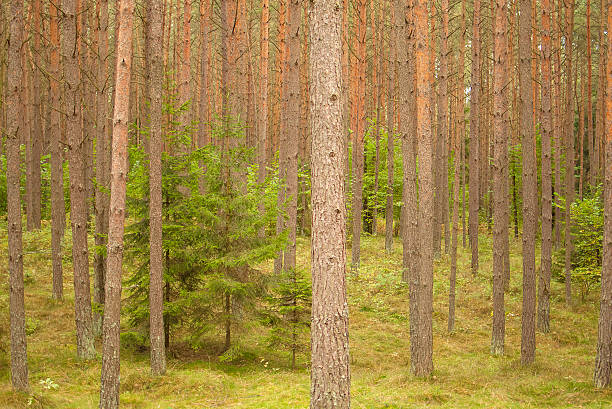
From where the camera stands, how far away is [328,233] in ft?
18.0

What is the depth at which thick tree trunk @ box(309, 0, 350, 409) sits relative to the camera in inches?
216

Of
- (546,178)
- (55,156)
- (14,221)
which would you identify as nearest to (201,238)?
(14,221)

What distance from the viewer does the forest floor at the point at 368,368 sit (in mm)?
8555

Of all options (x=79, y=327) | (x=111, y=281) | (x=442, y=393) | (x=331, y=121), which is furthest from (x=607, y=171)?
(x=79, y=327)

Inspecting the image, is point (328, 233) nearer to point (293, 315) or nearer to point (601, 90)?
point (293, 315)

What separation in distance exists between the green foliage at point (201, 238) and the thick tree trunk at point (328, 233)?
16.3 feet

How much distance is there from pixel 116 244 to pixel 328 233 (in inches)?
159

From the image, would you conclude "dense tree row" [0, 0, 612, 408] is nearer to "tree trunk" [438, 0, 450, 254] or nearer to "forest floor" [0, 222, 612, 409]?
"tree trunk" [438, 0, 450, 254]

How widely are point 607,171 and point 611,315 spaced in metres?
→ 2.71

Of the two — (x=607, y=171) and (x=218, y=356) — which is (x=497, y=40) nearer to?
(x=607, y=171)

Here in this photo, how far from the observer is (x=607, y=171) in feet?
31.9

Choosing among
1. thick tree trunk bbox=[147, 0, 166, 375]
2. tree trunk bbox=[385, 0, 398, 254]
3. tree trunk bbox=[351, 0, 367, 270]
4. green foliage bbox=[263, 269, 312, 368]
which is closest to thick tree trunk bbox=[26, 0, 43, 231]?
thick tree trunk bbox=[147, 0, 166, 375]

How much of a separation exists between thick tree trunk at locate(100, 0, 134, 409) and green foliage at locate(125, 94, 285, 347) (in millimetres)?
2308

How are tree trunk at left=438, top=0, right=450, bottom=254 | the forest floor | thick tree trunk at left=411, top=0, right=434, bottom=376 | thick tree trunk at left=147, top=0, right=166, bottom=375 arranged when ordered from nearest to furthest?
the forest floor
thick tree trunk at left=147, top=0, right=166, bottom=375
thick tree trunk at left=411, top=0, right=434, bottom=376
tree trunk at left=438, top=0, right=450, bottom=254
